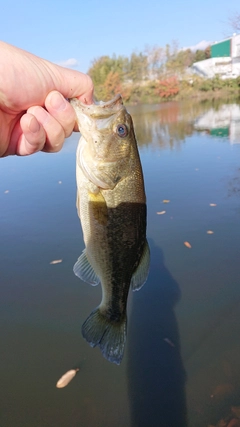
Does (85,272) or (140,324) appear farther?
(140,324)

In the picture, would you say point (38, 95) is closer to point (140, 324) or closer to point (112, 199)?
point (112, 199)

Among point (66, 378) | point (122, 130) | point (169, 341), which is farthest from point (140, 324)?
point (122, 130)

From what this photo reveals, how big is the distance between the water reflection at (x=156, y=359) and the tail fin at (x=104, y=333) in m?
1.10

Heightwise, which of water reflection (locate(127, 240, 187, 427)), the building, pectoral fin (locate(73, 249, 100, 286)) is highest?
the building

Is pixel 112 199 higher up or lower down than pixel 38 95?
lower down

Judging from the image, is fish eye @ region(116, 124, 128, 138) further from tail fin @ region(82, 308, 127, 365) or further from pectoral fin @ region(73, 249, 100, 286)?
tail fin @ region(82, 308, 127, 365)

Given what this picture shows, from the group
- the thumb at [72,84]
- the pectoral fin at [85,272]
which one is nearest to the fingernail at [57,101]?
the thumb at [72,84]

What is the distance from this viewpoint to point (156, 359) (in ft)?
10.5

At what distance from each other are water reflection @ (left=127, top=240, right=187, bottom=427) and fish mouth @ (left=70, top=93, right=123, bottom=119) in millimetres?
2388

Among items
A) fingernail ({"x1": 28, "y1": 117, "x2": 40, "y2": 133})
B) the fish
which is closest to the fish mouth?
the fish

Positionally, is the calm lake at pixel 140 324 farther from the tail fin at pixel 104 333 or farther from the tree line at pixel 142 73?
the tree line at pixel 142 73

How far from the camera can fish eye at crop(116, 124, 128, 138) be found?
198 cm

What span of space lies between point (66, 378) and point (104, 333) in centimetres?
134

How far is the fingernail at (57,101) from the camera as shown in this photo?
1976mm
